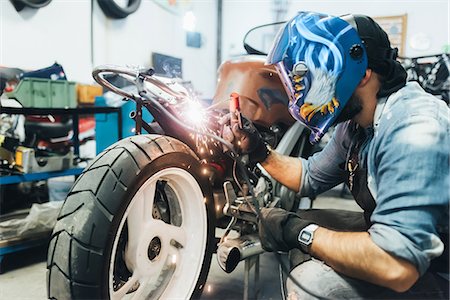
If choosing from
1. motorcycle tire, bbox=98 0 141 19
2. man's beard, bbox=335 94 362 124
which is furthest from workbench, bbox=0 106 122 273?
motorcycle tire, bbox=98 0 141 19

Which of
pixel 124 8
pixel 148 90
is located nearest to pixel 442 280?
pixel 148 90

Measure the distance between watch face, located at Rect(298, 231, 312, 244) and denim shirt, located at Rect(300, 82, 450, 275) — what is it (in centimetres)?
15

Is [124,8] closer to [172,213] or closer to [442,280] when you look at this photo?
[172,213]

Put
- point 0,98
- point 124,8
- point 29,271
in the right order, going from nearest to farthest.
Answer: point 29,271 → point 0,98 → point 124,8

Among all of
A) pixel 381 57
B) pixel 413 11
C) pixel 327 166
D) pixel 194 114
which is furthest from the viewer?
pixel 413 11

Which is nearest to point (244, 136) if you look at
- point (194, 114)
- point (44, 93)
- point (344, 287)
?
point (194, 114)

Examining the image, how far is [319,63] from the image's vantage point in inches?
40.2

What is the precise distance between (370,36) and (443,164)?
395 millimetres

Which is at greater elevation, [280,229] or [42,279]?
[280,229]

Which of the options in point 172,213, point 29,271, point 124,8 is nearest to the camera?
point 172,213

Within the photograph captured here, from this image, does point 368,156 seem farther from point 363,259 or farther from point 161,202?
point 161,202

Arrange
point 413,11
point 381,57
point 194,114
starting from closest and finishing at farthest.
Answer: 1. point 381,57
2. point 194,114
3. point 413,11

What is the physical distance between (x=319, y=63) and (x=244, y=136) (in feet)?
1.24

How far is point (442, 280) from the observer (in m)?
1.16
